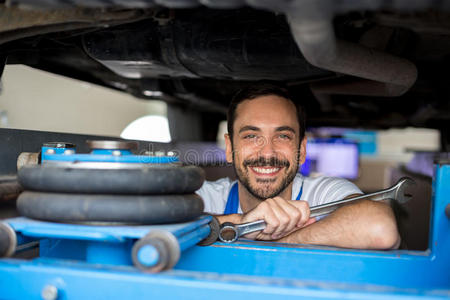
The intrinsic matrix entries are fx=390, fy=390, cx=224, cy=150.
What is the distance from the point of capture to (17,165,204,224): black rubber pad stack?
0.53 m

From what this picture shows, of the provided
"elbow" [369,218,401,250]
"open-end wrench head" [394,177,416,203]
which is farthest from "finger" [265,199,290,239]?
"open-end wrench head" [394,177,416,203]

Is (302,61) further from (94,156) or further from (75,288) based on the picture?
(75,288)

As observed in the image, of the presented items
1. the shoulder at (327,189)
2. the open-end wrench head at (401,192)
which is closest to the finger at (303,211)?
the open-end wrench head at (401,192)

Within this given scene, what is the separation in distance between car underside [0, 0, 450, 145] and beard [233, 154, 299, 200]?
9.8 inches

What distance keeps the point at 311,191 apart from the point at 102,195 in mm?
816

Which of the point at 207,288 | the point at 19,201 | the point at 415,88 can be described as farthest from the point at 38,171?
the point at 415,88

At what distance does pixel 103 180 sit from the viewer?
1.73ft

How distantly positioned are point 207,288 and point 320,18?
0.36m

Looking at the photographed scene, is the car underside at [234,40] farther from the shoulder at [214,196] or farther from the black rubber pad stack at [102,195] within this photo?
the shoulder at [214,196]

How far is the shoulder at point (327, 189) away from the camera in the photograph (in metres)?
1.10

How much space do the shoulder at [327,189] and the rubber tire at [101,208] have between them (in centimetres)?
67

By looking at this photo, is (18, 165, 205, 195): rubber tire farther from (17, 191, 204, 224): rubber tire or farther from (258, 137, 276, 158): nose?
(258, 137, 276, 158): nose

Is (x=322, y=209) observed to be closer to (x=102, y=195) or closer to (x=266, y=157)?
(x=266, y=157)

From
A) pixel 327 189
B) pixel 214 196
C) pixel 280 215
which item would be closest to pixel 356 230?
pixel 280 215
